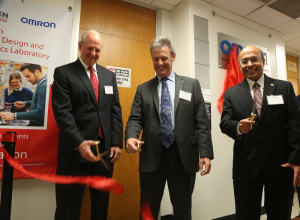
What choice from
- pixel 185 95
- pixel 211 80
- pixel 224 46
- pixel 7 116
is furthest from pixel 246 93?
pixel 7 116

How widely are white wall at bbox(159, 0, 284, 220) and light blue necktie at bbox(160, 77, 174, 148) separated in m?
1.18

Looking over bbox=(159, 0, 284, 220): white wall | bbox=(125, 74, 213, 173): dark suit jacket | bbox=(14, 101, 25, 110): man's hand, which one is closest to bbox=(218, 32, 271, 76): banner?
bbox=(159, 0, 284, 220): white wall

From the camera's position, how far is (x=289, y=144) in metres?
1.48

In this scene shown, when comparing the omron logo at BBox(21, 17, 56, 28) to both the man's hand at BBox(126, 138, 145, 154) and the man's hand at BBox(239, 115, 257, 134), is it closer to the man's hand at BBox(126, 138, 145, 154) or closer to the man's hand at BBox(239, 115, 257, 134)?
the man's hand at BBox(126, 138, 145, 154)

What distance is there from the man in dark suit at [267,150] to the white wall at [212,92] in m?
1.16

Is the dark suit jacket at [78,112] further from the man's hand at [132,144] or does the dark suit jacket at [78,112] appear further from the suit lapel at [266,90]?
the suit lapel at [266,90]

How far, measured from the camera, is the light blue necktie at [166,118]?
1.58 m

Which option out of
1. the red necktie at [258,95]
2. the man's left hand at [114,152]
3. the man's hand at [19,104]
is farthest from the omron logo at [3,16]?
the red necktie at [258,95]

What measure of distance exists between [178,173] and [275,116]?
0.82 meters

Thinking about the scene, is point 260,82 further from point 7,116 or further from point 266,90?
point 7,116

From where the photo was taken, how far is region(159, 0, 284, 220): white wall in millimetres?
2678

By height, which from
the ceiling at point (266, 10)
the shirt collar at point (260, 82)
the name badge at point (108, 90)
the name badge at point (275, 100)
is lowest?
the name badge at point (275, 100)

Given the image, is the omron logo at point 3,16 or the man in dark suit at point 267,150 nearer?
the man in dark suit at point 267,150

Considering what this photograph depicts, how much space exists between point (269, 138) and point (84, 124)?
1378 millimetres
